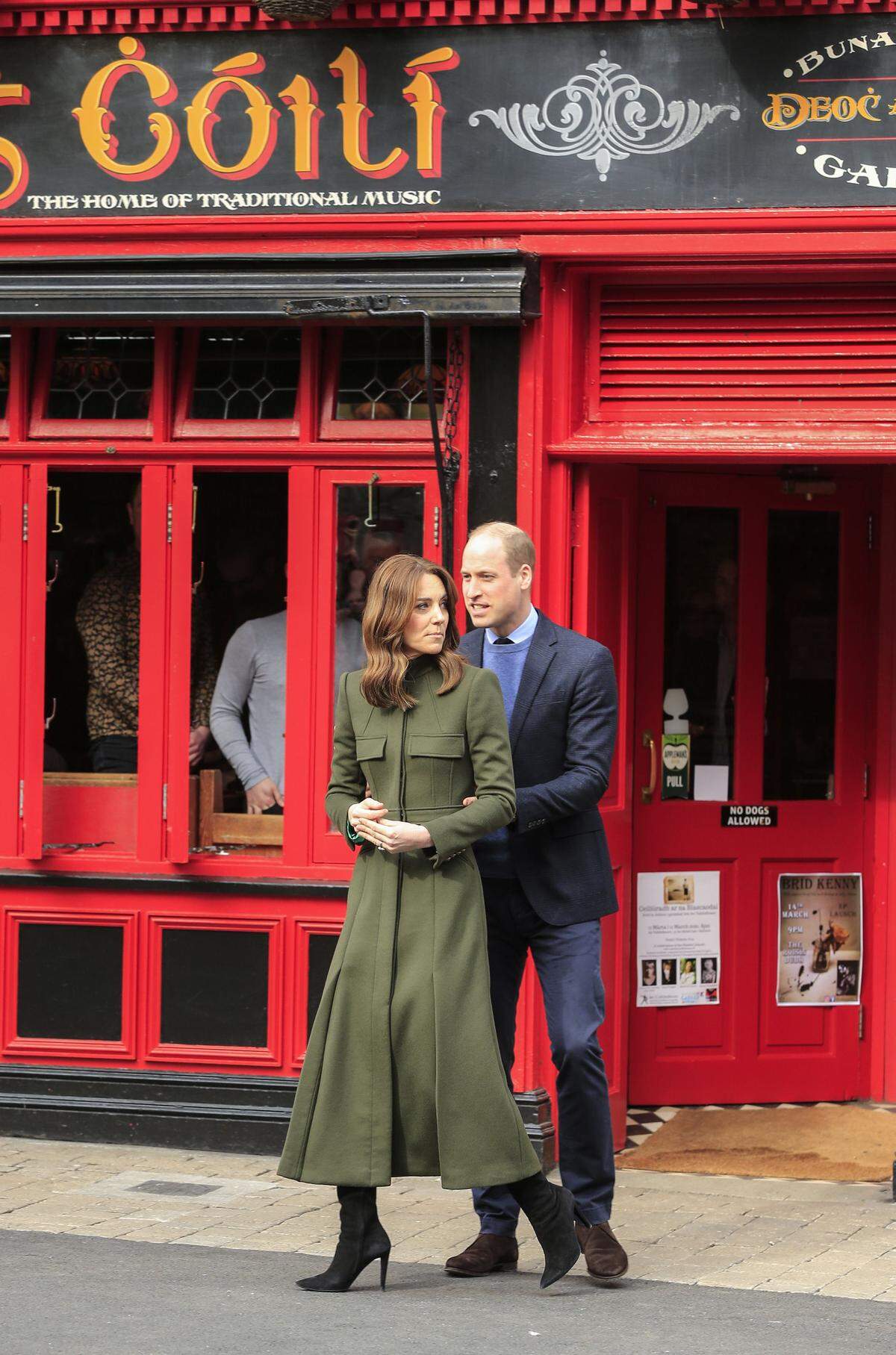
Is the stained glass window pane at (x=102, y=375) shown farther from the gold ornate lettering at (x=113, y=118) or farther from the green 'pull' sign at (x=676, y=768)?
the green 'pull' sign at (x=676, y=768)

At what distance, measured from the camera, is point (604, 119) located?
710 cm

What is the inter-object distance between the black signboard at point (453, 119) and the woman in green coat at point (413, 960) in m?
2.27

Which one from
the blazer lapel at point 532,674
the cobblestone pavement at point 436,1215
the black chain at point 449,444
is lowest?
the cobblestone pavement at point 436,1215

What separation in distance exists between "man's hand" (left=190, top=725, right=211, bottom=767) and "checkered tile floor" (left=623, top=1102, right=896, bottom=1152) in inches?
86.7

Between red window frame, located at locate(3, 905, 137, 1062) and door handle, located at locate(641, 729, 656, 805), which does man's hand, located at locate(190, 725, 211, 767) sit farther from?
door handle, located at locate(641, 729, 656, 805)

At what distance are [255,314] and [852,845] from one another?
10.9 feet

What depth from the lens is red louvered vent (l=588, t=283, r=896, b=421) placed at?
715cm

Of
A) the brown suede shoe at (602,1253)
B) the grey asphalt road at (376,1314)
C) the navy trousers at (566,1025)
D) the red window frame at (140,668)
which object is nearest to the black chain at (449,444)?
the red window frame at (140,668)

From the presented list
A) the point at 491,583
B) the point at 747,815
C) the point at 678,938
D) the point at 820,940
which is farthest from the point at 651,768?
the point at 491,583

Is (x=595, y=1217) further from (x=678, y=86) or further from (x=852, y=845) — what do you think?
(x=678, y=86)

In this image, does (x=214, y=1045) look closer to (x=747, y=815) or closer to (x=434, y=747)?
(x=747, y=815)

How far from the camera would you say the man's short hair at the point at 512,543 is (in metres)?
5.75

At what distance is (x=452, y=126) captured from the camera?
7199 millimetres

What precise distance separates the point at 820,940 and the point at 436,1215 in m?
2.55
